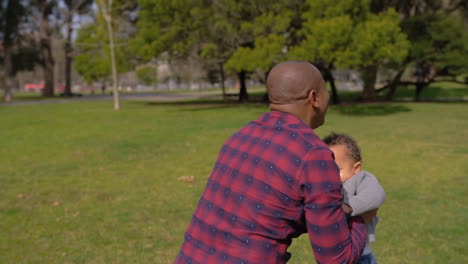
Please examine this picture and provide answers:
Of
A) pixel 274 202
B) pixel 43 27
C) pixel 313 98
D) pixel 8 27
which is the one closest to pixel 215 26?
pixel 313 98

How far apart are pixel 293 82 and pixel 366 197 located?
2.38 ft

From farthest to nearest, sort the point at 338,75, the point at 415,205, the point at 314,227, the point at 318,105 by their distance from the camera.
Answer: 1. the point at 338,75
2. the point at 415,205
3. the point at 318,105
4. the point at 314,227

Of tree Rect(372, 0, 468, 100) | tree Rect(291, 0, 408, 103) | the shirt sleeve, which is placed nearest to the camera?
the shirt sleeve

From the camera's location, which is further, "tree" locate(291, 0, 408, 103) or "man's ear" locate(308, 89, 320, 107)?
"tree" locate(291, 0, 408, 103)

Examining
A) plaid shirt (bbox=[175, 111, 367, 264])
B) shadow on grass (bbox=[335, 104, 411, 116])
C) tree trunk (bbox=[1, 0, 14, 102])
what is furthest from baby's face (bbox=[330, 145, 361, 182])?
tree trunk (bbox=[1, 0, 14, 102])

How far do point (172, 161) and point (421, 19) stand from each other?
23635mm

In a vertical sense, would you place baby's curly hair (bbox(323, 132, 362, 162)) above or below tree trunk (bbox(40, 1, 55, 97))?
below

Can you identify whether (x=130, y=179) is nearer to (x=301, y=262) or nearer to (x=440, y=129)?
(x=301, y=262)

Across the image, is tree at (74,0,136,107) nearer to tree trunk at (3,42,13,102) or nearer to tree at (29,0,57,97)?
tree trunk at (3,42,13,102)

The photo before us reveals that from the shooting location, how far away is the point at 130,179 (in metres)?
8.21

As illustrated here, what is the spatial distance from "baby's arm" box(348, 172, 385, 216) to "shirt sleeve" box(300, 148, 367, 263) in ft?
1.01

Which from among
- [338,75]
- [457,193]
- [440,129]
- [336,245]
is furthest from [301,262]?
[338,75]

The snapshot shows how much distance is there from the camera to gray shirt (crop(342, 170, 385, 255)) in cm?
205

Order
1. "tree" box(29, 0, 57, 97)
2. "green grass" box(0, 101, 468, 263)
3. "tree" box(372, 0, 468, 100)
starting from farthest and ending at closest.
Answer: "tree" box(29, 0, 57, 97) → "tree" box(372, 0, 468, 100) → "green grass" box(0, 101, 468, 263)
